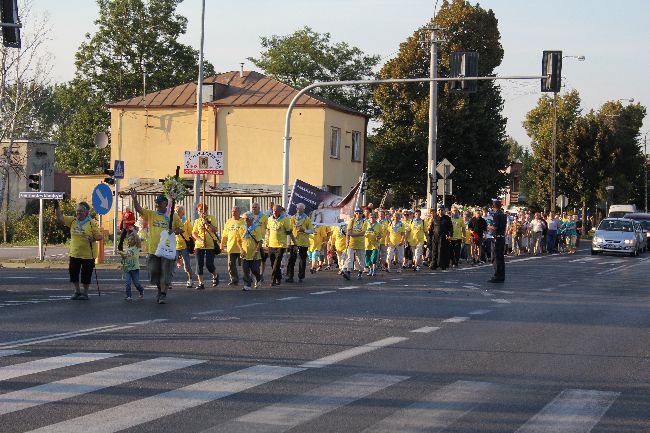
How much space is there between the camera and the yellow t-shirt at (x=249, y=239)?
21.7 metres

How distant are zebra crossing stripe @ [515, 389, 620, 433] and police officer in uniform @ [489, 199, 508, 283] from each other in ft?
50.9

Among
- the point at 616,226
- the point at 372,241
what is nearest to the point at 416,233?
the point at 372,241

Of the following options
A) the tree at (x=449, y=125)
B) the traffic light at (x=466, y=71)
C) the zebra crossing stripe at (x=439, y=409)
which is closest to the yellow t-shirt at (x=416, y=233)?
the traffic light at (x=466, y=71)

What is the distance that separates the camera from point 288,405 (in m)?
8.73

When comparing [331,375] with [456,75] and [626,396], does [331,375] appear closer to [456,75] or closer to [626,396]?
[626,396]

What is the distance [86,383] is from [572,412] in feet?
13.5

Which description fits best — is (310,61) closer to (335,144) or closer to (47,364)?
(335,144)

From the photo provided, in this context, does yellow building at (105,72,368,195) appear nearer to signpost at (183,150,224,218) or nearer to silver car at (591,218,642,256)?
silver car at (591,218,642,256)

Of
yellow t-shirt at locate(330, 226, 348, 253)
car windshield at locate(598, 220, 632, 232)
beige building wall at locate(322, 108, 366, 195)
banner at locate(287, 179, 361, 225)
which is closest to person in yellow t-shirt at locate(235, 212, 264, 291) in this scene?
yellow t-shirt at locate(330, 226, 348, 253)

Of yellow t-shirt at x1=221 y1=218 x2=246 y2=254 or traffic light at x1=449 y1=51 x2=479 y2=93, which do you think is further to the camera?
traffic light at x1=449 y1=51 x2=479 y2=93

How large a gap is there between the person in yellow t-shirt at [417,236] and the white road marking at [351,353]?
17304 mm

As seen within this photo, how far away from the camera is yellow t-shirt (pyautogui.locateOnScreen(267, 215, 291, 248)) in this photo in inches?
918

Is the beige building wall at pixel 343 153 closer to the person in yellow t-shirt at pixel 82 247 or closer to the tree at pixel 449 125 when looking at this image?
the tree at pixel 449 125

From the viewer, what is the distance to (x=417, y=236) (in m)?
30.8
